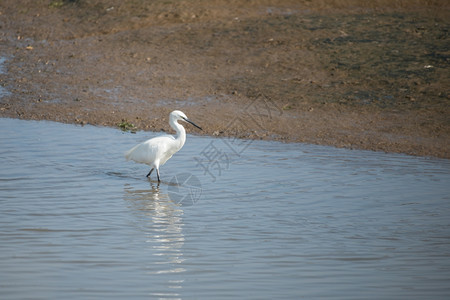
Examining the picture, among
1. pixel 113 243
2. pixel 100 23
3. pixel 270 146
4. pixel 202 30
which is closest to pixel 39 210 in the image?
pixel 113 243

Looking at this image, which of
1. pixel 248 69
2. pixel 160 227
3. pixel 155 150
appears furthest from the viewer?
pixel 248 69

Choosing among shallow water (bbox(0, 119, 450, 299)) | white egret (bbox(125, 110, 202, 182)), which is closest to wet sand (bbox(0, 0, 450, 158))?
shallow water (bbox(0, 119, 450, 299))

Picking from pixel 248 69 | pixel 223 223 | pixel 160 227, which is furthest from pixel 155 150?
pixel 248 69

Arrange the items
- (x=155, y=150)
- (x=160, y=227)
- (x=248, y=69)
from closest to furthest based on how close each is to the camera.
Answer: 1. (x=160, y=227)
2. (x=155, y=150)
3. (x=248, y=69)

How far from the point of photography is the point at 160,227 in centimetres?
665

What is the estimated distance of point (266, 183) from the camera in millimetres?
8383

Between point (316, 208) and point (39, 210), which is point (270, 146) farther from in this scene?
point (39, 210)

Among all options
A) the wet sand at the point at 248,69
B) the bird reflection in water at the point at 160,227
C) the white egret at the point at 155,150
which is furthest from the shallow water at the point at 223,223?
the wet sand at the point at 248,69

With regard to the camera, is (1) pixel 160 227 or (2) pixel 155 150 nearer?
(1) pixel 160 227

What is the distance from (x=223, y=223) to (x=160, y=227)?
2.20ft

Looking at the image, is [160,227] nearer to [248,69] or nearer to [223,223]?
[223,223]

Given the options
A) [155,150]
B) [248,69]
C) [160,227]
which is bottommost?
[160,227]

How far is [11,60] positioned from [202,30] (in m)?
4.92

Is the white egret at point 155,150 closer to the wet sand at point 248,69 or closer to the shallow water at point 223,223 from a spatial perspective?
the shallow water at point 223,223
